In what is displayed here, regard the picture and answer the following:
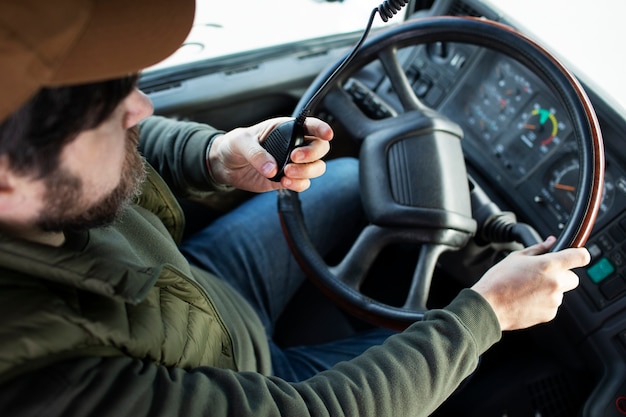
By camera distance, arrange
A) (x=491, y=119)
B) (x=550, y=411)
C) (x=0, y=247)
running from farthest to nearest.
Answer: (x=491, y=119), (x=550, y=411), (x=0, y=247)

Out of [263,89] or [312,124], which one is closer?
[312,124]

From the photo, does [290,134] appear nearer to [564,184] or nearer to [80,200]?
[80,200]

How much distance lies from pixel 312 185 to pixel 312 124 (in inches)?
15.5

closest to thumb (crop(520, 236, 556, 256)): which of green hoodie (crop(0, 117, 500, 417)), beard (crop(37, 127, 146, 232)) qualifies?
green hoodie (crop(0, 117, 500, 417))

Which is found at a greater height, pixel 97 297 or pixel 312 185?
pixel 97 297

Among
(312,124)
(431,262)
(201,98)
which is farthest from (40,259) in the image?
(201,98)

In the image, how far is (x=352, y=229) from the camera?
1.34 metres

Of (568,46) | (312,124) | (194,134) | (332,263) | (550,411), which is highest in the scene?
(568,46)

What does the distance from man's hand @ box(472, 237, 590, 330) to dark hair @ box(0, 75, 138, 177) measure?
561mm

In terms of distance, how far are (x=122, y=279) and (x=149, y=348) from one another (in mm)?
95

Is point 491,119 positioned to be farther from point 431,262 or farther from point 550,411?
point 550,411

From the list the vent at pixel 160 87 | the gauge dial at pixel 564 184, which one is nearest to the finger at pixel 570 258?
the gauge dial at pixel 564 184

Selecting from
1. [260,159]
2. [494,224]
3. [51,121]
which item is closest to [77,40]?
[51,121]

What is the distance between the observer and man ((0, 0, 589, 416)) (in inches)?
21.3
